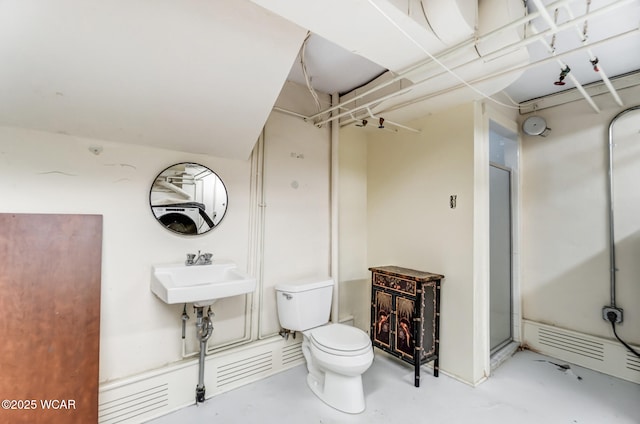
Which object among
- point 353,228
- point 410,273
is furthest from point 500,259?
point 353,228

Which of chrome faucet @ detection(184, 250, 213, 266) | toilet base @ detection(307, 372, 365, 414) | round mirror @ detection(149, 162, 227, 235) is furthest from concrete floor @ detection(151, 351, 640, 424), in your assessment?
round mirror @ detection(149, 162, 227, 235)

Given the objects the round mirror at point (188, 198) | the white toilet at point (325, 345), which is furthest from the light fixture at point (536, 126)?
the round mirror at point (188, 198)

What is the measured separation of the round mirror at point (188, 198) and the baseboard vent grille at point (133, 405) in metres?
1.01

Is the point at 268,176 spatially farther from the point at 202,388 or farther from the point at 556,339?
the point at 556,339

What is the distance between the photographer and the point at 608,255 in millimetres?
2447

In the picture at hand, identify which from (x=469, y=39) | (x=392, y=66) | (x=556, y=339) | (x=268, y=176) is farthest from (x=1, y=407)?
(x=556, y=339)

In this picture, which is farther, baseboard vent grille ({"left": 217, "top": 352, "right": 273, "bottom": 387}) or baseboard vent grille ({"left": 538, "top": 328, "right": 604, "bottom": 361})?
baseboard vent grille ({"left": 538, "top": 328, "right": 604, "bottom": 361})

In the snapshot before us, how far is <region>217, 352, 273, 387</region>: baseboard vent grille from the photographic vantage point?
2.08 meters

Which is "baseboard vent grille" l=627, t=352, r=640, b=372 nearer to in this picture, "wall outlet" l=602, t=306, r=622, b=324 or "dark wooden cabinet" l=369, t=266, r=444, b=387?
"wall outlet" l=602, t=306, r=622, b=324

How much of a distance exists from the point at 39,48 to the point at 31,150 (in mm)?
615

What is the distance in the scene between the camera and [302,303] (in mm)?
2266

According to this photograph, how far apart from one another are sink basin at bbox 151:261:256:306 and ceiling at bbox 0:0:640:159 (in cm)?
82

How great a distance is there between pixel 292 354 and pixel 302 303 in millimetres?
541

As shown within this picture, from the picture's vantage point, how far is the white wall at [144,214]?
1604 millimetres
